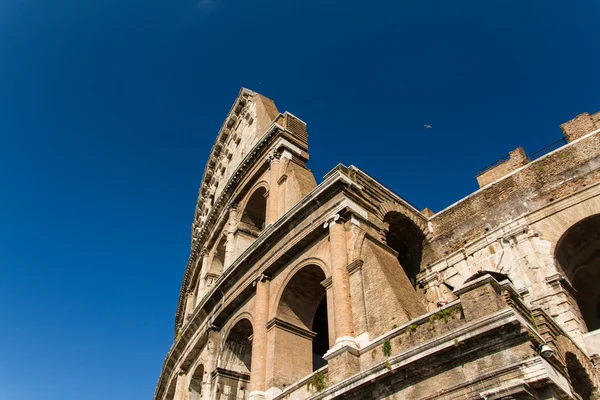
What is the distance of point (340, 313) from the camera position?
37.9 ft

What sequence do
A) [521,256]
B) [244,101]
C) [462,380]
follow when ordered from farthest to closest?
[244,101] < [521,256] < [462,380]

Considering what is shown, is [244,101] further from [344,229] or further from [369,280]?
[369,280]

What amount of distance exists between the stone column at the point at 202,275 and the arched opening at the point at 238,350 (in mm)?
4537

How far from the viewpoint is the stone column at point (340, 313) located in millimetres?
10570

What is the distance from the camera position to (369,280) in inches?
458

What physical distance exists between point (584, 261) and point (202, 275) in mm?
14024

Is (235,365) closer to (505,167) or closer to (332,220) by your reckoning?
(332,220)

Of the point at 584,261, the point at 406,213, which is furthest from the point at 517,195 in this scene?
the point at 406,213

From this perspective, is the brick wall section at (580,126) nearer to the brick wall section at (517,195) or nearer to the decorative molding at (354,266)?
the brick wall section at (517,195)

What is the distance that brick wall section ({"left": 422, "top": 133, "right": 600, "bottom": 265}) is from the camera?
13477 mm

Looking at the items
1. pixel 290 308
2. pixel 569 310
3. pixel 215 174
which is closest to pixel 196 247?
pixel 215 174

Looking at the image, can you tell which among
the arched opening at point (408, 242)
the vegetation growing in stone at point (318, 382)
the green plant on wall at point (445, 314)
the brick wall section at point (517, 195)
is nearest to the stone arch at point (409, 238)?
the arched opening at point (408, 242)

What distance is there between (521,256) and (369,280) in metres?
4.48

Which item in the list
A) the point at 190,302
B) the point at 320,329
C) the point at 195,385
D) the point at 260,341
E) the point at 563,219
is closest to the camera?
the point at 563,219
